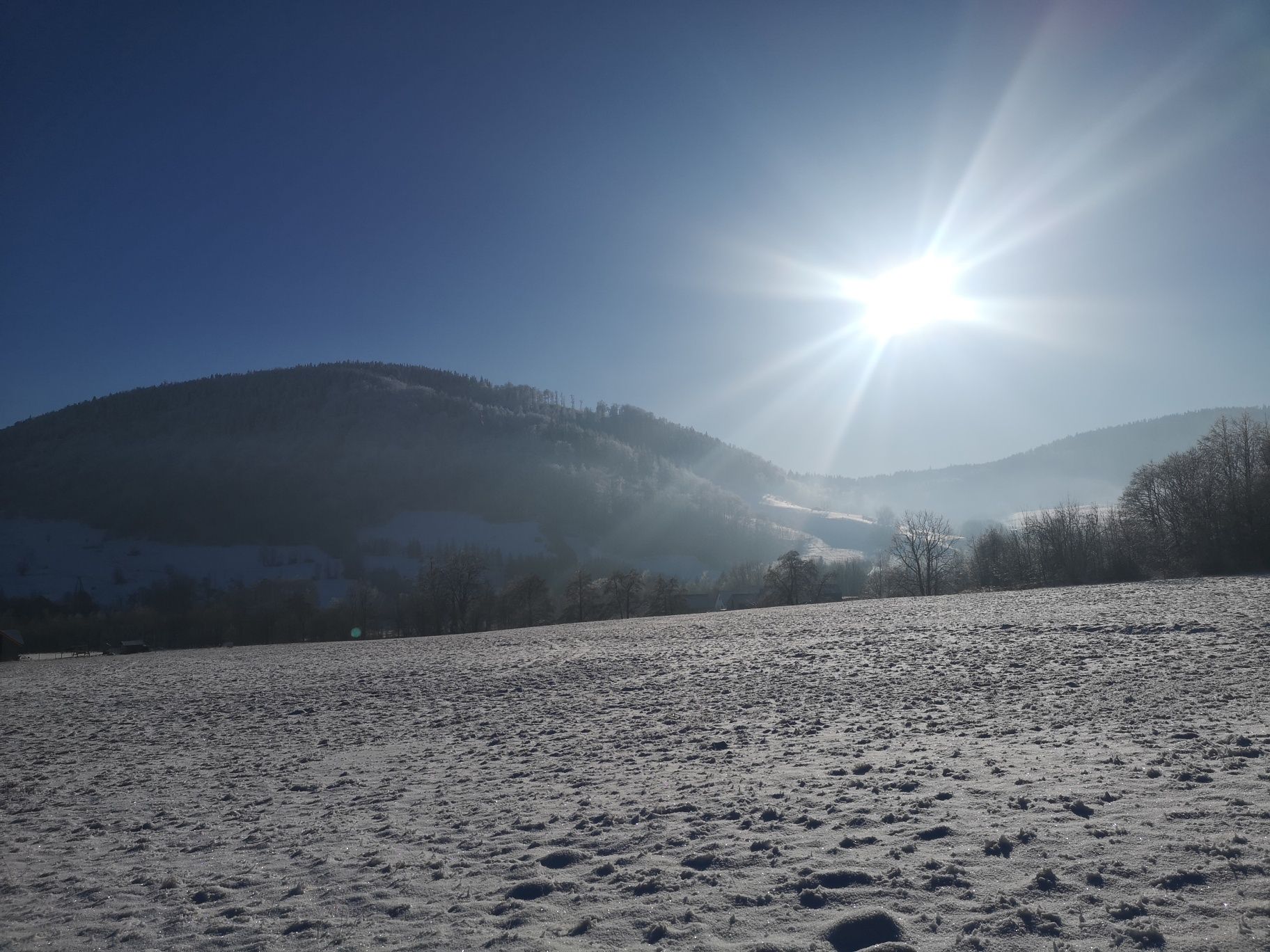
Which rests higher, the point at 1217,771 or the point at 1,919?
the point at 1217,771

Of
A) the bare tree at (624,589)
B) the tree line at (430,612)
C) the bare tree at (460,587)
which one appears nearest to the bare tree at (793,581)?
the tree line at (430,612)

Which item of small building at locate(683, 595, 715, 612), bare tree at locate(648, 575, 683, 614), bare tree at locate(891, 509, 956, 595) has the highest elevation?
bare tree at locate(891, 509, 956, 595)

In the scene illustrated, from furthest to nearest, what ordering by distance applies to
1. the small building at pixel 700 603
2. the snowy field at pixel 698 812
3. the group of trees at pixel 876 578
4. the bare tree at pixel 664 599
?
the small building at pixel 700 603 → the bare tree at pixel 664 599 → the group of trees at pixel 876 578 → the snowy field at pixel 698 812

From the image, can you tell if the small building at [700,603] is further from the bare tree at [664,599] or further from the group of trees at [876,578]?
the bare tree at [664,599]

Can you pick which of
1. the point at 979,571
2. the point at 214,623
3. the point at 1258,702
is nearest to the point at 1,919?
the point at 1258,702

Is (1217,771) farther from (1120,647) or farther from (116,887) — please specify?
(116,887)

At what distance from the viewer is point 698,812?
8898 millimetres

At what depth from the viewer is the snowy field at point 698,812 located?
19.5 feet

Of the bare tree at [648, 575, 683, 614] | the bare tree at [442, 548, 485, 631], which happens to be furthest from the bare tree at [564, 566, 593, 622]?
the bare tree at [442, 548, 485, 631]

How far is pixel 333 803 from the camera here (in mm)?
10875

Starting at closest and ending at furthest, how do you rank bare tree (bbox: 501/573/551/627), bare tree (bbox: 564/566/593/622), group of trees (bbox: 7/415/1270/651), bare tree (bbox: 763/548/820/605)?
1. group of trees (bbox: 7/415/1270/651)
2. bare tree (bbox: 763/548/820/605)
3. bare tree (bbox: 564/566/593/622)
4. bare tree (bbox: 501/573/551/627)

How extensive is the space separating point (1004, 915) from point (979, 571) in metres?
94.9

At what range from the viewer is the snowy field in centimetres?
595

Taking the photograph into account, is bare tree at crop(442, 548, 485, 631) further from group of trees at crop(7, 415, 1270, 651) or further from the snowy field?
the snowy field
